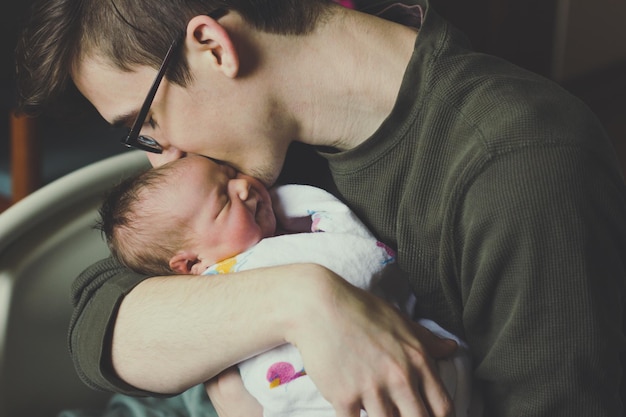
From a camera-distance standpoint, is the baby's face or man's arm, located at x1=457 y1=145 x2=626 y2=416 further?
the baby's face

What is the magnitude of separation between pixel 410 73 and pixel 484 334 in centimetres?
40

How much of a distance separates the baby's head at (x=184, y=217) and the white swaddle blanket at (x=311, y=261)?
0.11 ft

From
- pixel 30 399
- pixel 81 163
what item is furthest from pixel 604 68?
pixel 30 399

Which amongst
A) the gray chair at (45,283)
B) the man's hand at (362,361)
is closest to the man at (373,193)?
the man's hand at (362,361)

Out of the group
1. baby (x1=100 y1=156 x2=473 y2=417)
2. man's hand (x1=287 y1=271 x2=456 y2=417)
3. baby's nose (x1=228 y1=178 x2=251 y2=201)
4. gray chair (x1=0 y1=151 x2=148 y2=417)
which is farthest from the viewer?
gray chair (x1=0 y1=151 x2=148 y2=417)

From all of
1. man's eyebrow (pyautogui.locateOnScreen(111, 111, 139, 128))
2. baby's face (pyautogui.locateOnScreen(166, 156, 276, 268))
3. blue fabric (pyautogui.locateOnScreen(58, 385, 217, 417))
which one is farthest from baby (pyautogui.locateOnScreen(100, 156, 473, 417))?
blue fabric (pyautogui.locateOnScreen(58, 385, 217, 417))

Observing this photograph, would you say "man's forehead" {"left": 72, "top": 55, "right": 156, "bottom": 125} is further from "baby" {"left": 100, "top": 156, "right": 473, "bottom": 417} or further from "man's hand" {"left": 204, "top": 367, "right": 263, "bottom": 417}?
"man's hand" {"left": 204, "top": 367, "right": 263, "bottom": 417}

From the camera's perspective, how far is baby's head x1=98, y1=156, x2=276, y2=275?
124cm

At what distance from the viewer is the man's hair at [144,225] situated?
1244mm

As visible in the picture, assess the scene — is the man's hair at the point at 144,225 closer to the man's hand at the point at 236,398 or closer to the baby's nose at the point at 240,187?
the baby's nose at the point at 240,187

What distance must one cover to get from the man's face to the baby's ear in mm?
175

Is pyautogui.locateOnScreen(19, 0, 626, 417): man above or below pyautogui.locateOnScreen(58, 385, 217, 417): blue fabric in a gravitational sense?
above

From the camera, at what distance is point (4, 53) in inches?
89.4

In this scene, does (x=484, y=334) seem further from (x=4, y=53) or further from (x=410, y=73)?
(x=4, y=53)
